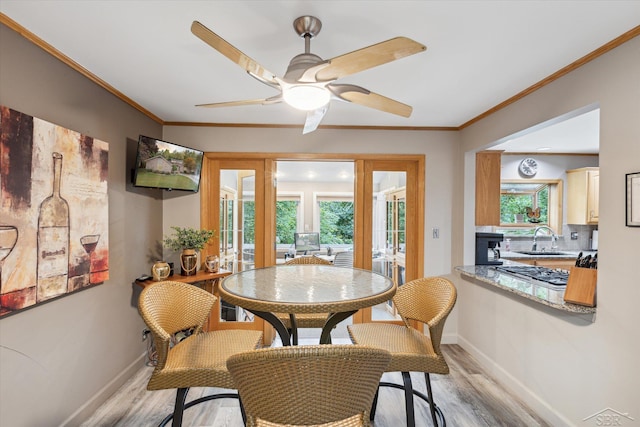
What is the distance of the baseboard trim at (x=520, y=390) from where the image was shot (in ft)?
7.00

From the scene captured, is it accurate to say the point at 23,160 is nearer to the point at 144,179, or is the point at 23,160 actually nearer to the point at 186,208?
the point at 144,179

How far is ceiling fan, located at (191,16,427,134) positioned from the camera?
1.18m

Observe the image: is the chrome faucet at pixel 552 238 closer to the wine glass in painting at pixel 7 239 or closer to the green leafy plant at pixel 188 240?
the green leafy plant at pixel 188 240

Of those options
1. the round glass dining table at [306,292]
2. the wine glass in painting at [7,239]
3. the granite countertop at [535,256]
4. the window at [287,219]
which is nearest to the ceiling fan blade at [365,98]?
the round glass dining table at [306,292]

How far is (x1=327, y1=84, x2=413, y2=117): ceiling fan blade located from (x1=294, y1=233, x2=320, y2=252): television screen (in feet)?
16.3

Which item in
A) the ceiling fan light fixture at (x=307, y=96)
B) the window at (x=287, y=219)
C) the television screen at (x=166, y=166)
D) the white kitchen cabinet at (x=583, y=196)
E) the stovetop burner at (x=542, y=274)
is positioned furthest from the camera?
the window at (x=287, y=219)

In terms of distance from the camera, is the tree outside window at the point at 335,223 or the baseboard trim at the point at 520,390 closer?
the baseboard trim at the point at 520,390

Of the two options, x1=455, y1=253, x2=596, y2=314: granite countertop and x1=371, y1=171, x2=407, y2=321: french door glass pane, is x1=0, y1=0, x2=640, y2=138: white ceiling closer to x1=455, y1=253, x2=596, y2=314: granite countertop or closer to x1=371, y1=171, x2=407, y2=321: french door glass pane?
x1=371, y1=171, x2=407, y2=321: french door glass pane

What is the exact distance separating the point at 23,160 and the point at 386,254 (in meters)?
3.19

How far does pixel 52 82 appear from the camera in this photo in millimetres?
1927

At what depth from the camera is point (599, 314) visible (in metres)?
1.84

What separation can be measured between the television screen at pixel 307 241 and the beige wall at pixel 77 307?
374 cm

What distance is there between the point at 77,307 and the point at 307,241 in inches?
190

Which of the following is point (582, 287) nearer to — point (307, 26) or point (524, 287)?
point (524, 287)
